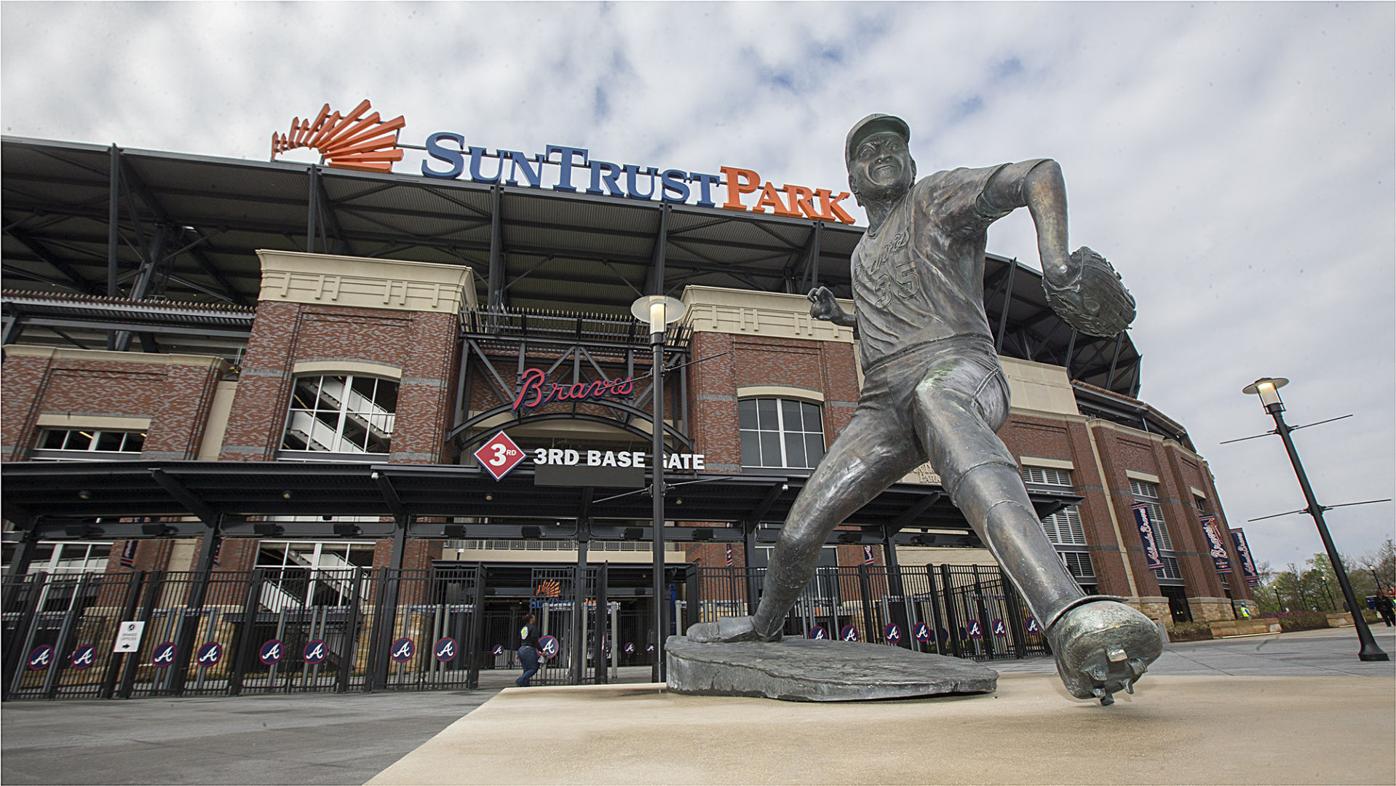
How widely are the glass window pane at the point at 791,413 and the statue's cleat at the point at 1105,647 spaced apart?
17.2 m

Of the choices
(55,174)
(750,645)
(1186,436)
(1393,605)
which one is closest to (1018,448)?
(1393,605)

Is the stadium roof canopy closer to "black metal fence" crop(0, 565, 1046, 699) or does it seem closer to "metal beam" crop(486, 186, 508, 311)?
"metal beam" crop(486, 186, 508, 311)

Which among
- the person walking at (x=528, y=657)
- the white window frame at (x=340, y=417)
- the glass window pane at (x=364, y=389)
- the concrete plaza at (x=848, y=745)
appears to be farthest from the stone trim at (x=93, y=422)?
the concrete plaza at (x=848, y=745)

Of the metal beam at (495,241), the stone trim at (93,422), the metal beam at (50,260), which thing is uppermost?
the metal beam at (50,260)

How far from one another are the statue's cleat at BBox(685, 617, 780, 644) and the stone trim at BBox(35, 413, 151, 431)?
1857 centimetres

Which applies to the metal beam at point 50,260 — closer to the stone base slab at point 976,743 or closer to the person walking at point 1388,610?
the stone base slab at point 976,743

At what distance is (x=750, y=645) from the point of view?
13.1 ft

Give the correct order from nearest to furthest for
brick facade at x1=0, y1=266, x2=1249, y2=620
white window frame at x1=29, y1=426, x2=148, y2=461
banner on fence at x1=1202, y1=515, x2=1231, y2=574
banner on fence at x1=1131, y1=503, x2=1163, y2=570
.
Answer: brick facade at x1=0, y1=266, x2=1249, y2=620 → white window frame at x1=29, y1=426, x2=148, y2=461 → banner on fence at x1=1131, y1=503, x2=1163, y2=570 → banner on fence at x1=1202, y1=515, x2=1231, y2=574

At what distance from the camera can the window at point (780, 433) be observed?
18328 mm

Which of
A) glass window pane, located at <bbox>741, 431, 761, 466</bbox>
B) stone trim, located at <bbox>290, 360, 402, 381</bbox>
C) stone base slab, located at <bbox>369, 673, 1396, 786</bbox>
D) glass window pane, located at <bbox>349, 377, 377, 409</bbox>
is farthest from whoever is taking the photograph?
glass window pane, located at <bbox>741, 431, 761, 466</bbox>

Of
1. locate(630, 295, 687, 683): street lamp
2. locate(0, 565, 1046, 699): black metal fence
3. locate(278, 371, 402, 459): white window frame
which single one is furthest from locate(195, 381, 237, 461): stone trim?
locate(630, 295, 687, 683): street lamp

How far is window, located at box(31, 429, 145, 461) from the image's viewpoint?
16438 mm

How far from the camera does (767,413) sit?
19016mm

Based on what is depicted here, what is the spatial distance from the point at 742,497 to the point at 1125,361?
90.1ft
